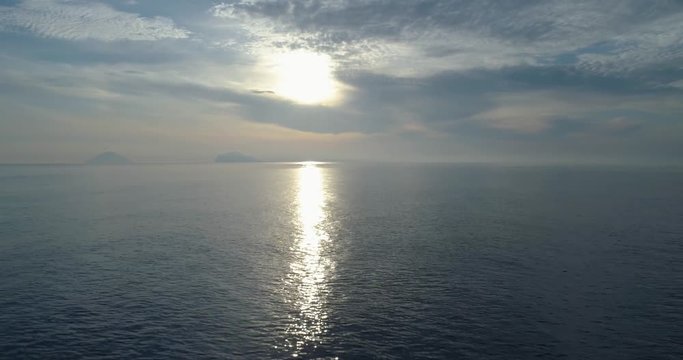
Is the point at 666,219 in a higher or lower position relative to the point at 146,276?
higher

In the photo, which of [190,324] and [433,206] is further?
[433,206]

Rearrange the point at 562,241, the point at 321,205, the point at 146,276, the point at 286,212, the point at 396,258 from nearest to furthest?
the point at 146,276 → the point at 396,258 → the point at 562,241 → the point at 286,212 → the point at 321,205

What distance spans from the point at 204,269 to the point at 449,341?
147 ft

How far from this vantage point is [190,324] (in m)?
50.4

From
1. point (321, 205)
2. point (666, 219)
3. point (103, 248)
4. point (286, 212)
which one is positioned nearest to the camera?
point (103, 248)

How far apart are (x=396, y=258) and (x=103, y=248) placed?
5951cm

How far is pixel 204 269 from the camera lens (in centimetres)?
7262

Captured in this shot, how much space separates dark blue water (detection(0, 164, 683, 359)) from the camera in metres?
45.2

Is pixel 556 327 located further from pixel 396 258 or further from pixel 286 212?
pixel 286 212

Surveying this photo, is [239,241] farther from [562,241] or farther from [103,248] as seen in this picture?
[562,241]

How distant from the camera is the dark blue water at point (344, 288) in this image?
4516cm

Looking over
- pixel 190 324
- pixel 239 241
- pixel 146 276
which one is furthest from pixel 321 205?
pixel 190 324

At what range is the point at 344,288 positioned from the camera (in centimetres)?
6262

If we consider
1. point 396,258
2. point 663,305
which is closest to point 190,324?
point 396,258
